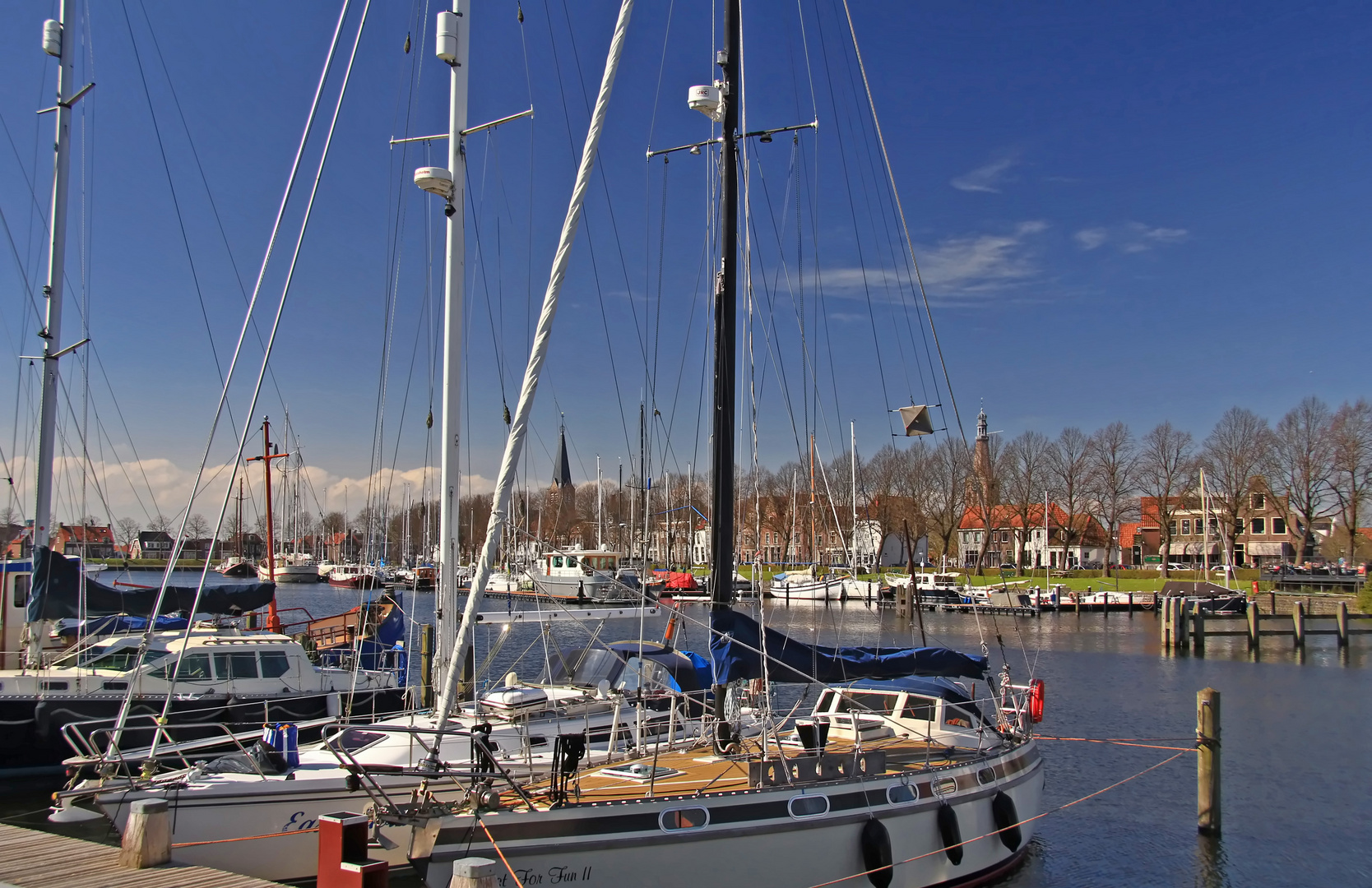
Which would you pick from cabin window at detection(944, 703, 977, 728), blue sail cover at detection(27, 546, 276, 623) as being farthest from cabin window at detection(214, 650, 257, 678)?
cabin window at detection(944, 703, 977, 728)

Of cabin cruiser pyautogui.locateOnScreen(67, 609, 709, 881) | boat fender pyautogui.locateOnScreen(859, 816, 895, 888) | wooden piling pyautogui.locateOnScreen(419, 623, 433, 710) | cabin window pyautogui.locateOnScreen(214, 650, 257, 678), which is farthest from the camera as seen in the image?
cabin window pyautogui.locateOnScreen(214, 650, 257, 678)

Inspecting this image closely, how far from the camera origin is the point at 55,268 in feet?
73.4

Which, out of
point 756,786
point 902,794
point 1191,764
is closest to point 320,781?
point 756,786

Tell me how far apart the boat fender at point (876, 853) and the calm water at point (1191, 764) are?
3793mm

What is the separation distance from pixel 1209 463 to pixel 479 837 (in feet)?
333

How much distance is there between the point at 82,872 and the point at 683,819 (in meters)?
6.29

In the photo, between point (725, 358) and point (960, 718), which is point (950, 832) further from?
point (725, 358)

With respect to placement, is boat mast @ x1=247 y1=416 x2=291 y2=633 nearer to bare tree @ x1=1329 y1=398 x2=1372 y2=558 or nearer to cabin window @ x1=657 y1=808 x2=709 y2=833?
cabin window @ x1=657 y1=808 x2=709 y2=833

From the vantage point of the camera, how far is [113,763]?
12539 millimetres

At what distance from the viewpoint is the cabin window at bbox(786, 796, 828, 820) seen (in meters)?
11.4

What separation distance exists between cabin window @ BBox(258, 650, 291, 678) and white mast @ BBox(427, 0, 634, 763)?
1426 centimetres

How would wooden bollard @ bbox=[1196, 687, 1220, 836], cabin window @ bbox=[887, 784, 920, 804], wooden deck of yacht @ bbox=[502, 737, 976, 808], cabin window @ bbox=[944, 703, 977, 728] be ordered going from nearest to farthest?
wooden deck of yacht @ bbox=[502, 737, 976, 808], cabin window @ bbox=[887, 784, 920, 804], cabin window @ bbox=[944, 703, 977, 728], wooden bollard @ bbox=[1196, 687, 1220, 836]

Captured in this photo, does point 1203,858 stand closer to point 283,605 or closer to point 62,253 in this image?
point 62,253

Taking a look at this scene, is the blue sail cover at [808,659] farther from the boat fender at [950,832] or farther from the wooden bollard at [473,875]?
the wooden bollard at [473,875]
